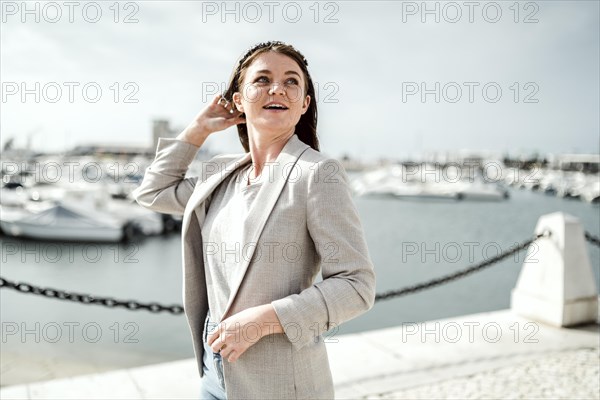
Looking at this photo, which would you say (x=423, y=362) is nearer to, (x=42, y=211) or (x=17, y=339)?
(x=17, y=339)

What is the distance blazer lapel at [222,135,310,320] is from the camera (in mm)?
1441

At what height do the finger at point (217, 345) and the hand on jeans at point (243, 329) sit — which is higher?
the hand on jeans at point (243, 329)

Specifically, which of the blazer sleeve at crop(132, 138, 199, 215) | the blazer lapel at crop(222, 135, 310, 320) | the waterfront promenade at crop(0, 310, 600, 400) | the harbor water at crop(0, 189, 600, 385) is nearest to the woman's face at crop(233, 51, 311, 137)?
the blazer lapel at crop(222, 135, 310, 320)

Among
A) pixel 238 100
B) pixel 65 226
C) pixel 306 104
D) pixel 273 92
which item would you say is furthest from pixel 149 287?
pixel 273 92

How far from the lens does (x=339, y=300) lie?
4.48 ft

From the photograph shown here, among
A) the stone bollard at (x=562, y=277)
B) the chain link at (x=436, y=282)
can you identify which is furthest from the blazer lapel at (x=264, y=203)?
the stone bollard at (x=562, y=277)

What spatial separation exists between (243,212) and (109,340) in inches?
337

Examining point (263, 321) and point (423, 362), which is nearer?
point (263, 321)

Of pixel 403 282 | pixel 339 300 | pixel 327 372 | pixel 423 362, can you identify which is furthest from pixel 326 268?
pixel 403 282

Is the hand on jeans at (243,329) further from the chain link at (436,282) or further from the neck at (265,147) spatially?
the chain link at (436,282)

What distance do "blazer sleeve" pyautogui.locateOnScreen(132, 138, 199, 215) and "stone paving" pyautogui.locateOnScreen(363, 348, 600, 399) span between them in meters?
2.43

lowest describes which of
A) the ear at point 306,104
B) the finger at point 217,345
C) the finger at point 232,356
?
the finger at point 232,356

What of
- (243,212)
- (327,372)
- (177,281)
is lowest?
(177,281)

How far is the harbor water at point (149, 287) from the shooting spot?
27.4 ft
